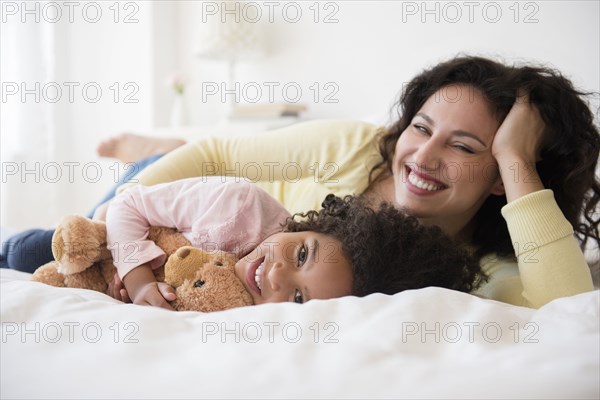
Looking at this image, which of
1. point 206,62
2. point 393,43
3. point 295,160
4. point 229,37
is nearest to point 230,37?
point 229,37

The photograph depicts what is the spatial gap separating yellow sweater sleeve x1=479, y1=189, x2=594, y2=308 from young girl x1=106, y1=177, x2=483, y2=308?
8cm

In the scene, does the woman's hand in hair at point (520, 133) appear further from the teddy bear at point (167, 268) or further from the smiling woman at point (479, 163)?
the teddy bear at point (167, 268)

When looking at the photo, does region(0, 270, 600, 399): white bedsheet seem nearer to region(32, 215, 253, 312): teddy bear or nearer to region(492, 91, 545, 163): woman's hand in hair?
region(32, 215, 253, 312): teddy bear

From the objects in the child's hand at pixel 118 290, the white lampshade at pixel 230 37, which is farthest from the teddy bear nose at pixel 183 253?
the white lampshade at pixel 230 37

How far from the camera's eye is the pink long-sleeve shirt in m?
0.98

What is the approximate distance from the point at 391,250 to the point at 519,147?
0.43m

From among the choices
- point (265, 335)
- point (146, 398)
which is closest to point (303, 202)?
point (265, 335)

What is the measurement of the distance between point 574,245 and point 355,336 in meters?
0.63

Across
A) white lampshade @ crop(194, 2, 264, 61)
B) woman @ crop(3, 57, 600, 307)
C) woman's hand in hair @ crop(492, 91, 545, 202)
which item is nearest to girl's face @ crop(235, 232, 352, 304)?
woman @ crop(3, 57, 600, 307)

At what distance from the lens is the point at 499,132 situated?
117 cm

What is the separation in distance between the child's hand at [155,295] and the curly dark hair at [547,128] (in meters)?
0.69

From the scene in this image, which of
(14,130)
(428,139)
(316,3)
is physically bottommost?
(14,130)

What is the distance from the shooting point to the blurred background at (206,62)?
6.61 feet

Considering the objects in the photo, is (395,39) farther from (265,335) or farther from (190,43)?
(265,335)
